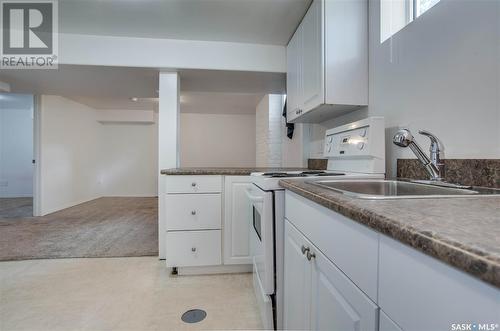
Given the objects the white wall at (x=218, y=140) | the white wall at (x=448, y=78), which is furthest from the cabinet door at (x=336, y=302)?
the white wall at (x=218, y=140)

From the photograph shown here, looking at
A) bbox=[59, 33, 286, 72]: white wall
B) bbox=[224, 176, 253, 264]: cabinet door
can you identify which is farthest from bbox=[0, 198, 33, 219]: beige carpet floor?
bbox=[224, 176, 253, 264]: cabinet door

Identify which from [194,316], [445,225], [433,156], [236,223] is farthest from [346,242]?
[236,223]

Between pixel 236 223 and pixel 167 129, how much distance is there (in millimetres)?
1121

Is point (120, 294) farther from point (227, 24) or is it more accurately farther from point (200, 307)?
point (227, 24)

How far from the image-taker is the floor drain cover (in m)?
1.43

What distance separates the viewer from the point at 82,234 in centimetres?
297

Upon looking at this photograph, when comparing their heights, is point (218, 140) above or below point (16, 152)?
above

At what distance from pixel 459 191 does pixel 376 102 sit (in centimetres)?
83

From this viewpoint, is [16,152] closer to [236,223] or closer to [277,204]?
[236,223]

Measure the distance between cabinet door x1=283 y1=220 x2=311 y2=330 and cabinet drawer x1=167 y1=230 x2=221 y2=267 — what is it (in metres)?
0.95

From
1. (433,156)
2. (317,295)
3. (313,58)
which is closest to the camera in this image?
(317,295)

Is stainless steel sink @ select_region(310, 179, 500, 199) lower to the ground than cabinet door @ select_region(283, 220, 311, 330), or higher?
higher

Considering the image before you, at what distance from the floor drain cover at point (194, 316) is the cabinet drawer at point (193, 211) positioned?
0.63 meters

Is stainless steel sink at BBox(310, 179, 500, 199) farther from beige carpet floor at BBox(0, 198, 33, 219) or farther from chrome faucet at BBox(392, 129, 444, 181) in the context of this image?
beige carpet floor at BBox(0, 198, 33, 219)
